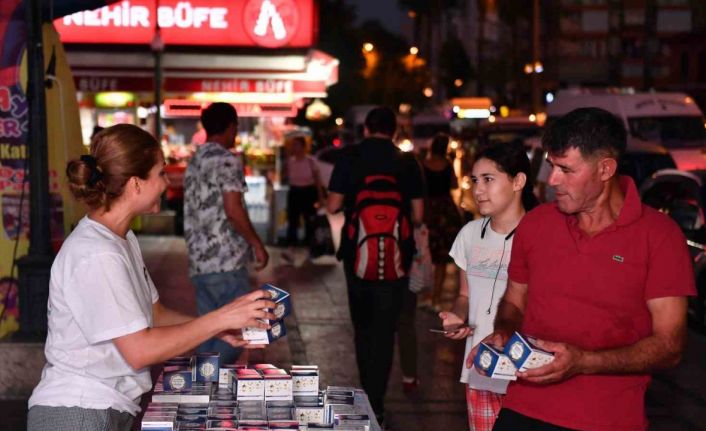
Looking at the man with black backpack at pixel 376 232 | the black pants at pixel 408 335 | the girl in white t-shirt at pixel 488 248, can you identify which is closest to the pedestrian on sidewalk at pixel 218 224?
the man with black backpack at pixel 376 232

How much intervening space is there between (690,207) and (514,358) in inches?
476

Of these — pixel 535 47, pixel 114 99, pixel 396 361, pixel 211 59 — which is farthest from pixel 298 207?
pixel 535 47

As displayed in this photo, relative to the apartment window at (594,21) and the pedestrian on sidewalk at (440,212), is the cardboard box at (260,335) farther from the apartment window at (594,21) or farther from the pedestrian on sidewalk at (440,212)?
the apartment window at (594,21)

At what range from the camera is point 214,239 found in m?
8.02

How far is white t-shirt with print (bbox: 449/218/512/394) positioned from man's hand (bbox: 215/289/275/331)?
1.76 m

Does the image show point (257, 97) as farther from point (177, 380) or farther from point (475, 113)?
point (475, 113)

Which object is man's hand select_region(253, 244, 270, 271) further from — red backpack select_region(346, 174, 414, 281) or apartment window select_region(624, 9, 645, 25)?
apartment window select_region(624, 9, 645, 25)

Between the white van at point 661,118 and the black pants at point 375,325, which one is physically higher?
the white van at point 661,118

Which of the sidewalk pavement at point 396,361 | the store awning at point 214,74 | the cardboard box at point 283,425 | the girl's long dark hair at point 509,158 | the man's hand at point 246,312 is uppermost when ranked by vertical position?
the store awning at point 214,74

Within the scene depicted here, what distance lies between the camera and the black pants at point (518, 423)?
4291 millimetres

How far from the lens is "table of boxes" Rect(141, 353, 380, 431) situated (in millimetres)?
4234

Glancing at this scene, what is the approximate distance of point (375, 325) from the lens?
26.1 feet

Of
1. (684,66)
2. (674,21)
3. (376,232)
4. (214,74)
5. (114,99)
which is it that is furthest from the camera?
(674,21)

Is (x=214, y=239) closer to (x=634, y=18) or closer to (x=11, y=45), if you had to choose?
(x=11, y=45)
